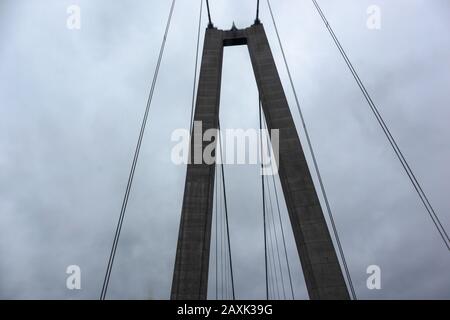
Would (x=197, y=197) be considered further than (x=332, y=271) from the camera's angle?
Yes

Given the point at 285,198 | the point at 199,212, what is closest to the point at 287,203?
the point at 285,198

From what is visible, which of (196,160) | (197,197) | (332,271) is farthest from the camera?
(196,160)

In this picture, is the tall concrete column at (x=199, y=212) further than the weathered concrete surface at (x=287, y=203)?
Yes

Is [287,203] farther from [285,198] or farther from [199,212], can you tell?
[199,212]

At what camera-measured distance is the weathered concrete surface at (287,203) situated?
1171 cm

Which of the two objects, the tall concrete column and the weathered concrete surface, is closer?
the weathered concrete surface

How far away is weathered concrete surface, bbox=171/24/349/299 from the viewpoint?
1171 cm

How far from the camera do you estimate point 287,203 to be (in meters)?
13.5
